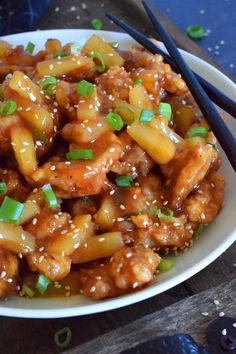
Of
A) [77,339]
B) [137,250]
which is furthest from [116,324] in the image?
[137,250]

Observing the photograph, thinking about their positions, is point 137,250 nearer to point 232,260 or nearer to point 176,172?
point 176,172

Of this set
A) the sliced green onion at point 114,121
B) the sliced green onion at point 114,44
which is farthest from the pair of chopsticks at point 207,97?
the sliced green onion at point 114,121

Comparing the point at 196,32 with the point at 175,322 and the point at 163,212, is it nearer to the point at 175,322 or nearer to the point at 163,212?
the point at 163,212

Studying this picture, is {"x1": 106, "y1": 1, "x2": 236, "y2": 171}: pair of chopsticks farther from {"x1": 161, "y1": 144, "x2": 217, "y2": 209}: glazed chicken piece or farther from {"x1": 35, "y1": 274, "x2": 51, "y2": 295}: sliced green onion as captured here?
{"x1": 35, "y1": 274, "x2": 51, "y2": 295}: sliced green onion

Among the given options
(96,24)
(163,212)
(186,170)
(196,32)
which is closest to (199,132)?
(186,170)

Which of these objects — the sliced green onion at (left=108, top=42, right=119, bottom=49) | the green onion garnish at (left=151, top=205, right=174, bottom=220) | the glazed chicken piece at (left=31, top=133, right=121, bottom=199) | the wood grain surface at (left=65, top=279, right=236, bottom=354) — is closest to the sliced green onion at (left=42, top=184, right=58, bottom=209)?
the glazed chicken piece at (left=31, top=133, right=121, bottom=199)

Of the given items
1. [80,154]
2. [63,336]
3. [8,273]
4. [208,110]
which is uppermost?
[208,110]

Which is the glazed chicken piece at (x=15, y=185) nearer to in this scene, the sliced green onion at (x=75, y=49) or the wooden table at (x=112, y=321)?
the wooden table at (x=112, y=321)
